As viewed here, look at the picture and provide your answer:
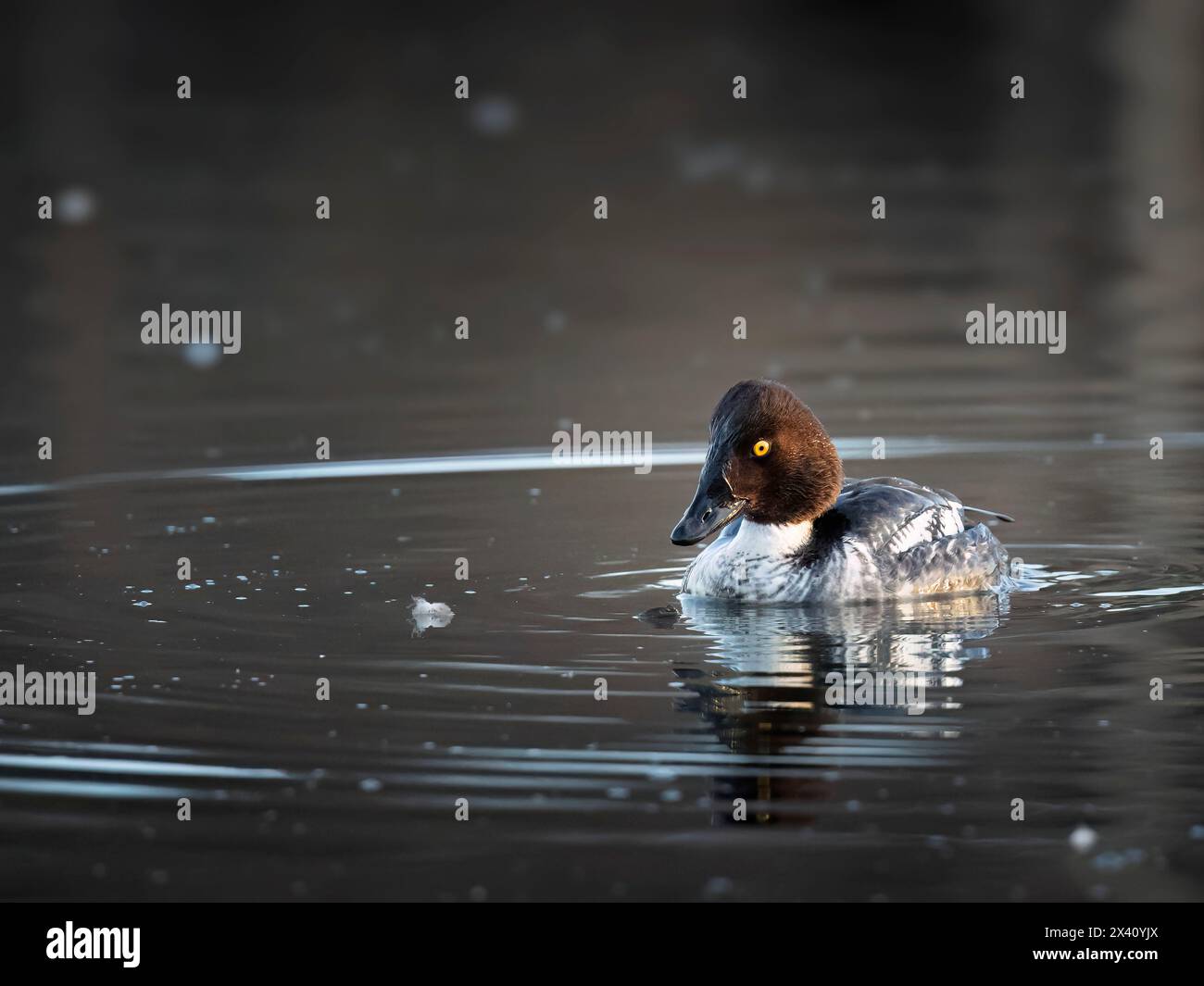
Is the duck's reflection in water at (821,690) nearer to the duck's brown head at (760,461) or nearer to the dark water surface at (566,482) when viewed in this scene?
the dark water surface at (566,482)

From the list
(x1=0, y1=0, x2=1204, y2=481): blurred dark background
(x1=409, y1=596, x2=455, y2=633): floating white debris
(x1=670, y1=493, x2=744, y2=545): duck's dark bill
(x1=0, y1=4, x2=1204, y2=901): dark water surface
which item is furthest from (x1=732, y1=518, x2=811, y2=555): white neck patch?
(x1=0, y1=0, x2=1204, y2=481): blurred dark background

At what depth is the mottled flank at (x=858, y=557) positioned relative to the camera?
1075 centimetres

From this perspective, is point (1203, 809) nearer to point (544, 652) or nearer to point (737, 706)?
point (737, 706)

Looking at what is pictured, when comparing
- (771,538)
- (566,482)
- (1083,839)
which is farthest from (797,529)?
(1083,839)

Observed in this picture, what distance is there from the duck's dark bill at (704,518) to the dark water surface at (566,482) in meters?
0.40

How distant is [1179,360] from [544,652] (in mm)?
10286

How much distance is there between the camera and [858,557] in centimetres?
1076

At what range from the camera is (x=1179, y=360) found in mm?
18250

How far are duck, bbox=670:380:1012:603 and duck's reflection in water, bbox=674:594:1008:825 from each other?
129 mm

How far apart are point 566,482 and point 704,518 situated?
11.7 feet

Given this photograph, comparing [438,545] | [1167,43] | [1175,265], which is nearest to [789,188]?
[1175,265]

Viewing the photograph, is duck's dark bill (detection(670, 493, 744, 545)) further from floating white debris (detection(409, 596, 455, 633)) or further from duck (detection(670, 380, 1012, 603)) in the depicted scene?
floating white debris (detection(409, 596, 455, 633))

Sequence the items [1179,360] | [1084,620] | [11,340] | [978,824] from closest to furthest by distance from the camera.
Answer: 1. [978,824]
2. [1084,620]
3. [1179,360]
4. [11,340]
